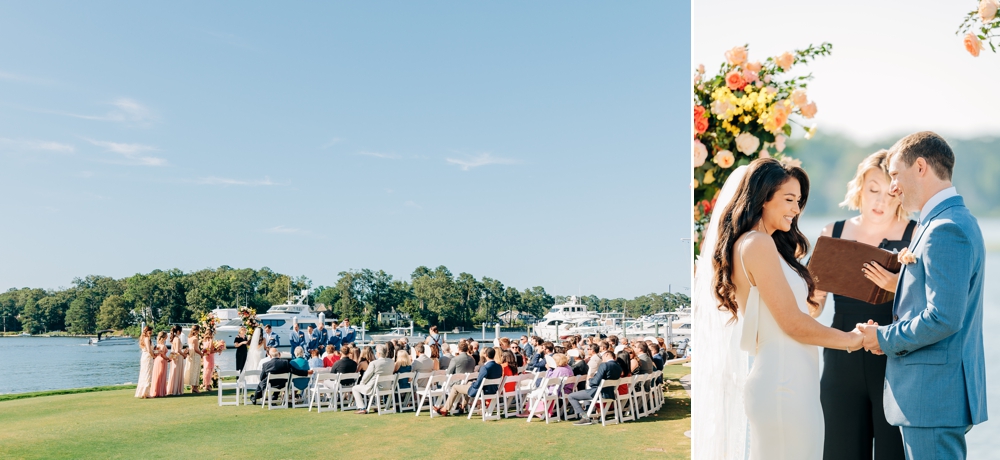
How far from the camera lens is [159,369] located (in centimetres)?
1281

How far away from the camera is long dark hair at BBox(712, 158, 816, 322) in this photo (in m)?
3.33

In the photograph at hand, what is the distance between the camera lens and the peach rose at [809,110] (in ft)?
13.2

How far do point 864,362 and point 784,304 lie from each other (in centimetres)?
65

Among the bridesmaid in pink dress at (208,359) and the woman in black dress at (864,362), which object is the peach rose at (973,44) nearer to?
the woman in black dress at (864,362)

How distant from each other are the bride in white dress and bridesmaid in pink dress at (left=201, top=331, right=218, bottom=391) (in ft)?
39.4

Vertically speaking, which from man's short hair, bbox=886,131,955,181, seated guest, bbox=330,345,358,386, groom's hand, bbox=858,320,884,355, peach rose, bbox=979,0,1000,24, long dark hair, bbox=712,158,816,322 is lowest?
seated guest, bbox=330,345,358,386

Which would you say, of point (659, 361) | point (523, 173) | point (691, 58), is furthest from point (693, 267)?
point (523, 173)

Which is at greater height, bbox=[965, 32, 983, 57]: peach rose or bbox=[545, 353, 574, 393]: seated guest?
bbox=[965, 32, 983, 57]: peach rose

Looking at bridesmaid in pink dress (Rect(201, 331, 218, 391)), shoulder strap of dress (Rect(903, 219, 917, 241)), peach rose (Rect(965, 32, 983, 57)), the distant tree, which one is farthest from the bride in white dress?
the distant tree

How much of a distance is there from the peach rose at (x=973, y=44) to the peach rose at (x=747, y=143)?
107cm

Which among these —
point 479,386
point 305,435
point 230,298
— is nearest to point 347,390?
point 305,435

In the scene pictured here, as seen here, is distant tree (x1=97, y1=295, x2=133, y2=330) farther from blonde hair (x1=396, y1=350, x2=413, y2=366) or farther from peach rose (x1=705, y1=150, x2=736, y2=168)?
peach rose (x1=705, y1=150, x2=736, y2=168)

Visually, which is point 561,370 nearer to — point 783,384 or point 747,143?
point 747,143

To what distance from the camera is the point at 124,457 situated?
777 cm
